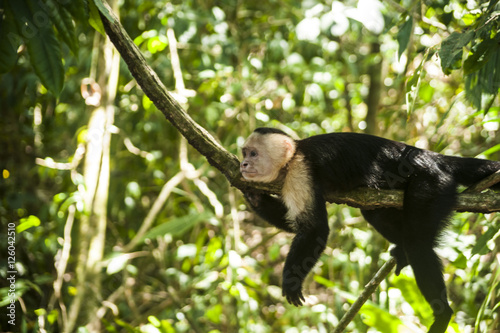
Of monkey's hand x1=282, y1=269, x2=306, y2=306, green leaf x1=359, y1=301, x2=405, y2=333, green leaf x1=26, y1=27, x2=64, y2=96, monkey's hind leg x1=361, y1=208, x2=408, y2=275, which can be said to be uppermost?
green leaf x1=26, y1=27, x2=64, y2=96

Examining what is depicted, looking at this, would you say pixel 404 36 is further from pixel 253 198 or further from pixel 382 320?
pixel 382 320

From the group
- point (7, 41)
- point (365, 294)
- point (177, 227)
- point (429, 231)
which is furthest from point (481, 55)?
point (177, 227)

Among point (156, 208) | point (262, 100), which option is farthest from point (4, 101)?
point (262, 100)

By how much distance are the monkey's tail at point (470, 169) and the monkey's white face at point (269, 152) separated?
97 centimetres

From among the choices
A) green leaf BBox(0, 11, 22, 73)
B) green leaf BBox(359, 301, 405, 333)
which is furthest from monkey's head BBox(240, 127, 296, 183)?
green leaf BBox(0, 11, 22, 73)

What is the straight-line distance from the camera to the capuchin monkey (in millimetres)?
2604

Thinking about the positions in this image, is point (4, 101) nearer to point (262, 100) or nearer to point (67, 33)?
point (262, 100)

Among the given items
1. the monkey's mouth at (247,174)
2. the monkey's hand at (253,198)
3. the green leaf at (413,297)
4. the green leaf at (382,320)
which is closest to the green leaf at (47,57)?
the monkey's mouth at (247,174)

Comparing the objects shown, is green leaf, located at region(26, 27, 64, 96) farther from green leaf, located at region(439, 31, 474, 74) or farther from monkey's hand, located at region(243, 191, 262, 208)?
green leaf, located at region(439, 31, 474, 74)

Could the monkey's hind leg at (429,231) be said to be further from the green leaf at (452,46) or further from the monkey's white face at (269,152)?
the green leaf at (452,46)

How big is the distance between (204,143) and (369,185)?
102 cm

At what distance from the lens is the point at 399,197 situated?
2.64m

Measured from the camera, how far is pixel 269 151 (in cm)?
295

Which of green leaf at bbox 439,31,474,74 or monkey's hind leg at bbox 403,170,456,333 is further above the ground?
green leaf at bbox 439,31,474,74
